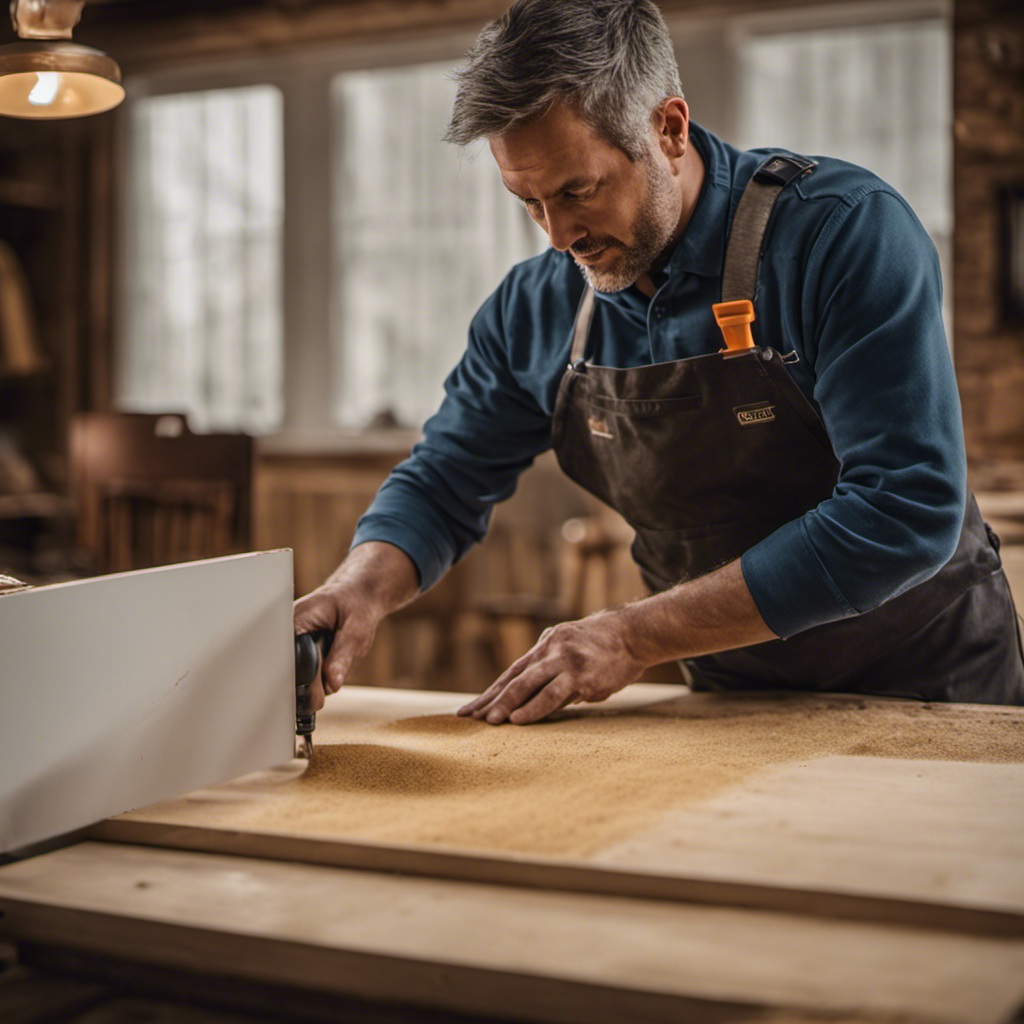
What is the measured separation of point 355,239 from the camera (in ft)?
14.4

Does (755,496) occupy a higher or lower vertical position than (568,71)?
lower

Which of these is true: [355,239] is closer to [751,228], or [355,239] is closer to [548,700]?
[751,228]

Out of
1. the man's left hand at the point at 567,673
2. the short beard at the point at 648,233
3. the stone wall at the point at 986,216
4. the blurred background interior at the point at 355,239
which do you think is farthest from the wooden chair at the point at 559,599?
the man's left hand at the point at 567,673

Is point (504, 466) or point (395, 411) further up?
point (395, 411)

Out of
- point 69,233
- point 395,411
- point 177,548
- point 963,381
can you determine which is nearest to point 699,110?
point 963,381

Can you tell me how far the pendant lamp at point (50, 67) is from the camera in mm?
1275

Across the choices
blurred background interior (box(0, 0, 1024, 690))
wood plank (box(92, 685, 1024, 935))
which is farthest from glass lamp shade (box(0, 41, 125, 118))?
blurred background interior (box(0, 0, 1024, 690))

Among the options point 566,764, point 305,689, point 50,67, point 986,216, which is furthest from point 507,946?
point 986,216

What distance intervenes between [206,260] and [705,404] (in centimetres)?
372

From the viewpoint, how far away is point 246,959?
0.72 meters

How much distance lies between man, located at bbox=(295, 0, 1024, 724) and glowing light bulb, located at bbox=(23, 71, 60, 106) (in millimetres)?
487

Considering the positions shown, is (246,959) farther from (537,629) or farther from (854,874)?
(537,629)

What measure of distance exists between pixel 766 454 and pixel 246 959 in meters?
0.86

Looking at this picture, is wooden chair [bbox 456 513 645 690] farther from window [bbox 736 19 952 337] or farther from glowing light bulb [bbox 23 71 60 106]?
glowing light bulb [bbox 23 71 60 106]
